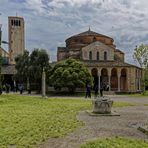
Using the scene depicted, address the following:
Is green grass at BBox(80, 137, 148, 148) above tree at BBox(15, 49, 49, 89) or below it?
below

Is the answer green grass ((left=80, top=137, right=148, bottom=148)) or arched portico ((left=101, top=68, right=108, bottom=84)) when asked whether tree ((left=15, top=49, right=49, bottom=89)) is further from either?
green grass ((left=80, top=137, right=148, bottom=148))

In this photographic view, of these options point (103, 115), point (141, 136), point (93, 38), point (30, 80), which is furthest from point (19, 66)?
point (141, 136)

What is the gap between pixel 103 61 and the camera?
67.2 meters

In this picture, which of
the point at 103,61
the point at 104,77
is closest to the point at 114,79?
the point at 104,77

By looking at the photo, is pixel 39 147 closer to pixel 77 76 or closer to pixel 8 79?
pixel 77 76

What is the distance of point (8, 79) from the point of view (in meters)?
72.4

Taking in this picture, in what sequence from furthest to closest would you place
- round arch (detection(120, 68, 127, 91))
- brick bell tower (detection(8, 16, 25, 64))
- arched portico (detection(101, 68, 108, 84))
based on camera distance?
brick bell tower (detection(8, 16, 25, 64)) < arched portico (detection(101, 68, 108, 84)) < round arch (detection(120, 68, 127, 91))

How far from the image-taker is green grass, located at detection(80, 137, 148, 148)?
8.63m

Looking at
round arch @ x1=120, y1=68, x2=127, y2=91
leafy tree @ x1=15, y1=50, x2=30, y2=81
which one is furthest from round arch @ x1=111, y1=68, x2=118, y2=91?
leafy tree @ x1=15, y1=50, x2=30, y2=81

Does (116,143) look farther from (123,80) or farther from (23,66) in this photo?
(123,80)

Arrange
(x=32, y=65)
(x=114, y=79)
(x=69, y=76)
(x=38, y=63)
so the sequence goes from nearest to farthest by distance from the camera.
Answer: (x=69, y=76) < (x=38, y=63) < (x=32, y=65) < (x=114, y=79)

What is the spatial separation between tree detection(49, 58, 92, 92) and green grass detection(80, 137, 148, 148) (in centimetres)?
4070

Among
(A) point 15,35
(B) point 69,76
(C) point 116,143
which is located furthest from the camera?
(A) point 15,35

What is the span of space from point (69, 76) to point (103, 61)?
1821 centimetres
